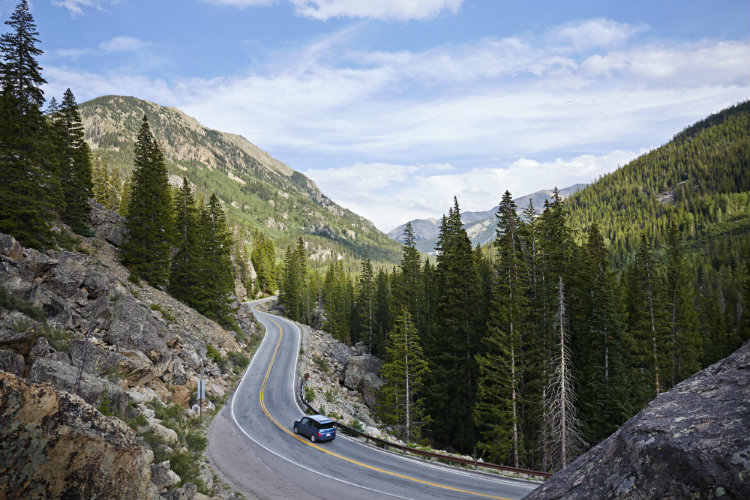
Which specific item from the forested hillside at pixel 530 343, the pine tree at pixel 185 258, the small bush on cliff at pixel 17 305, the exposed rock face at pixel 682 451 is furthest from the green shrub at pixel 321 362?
the exposed rock face at pixel 682 451

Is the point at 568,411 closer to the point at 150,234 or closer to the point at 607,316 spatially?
the point at 607,316

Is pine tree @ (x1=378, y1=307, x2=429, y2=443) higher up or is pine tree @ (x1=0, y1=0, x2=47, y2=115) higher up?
pine tree @ (x1=0, y1=0, x2=47, y2=115)

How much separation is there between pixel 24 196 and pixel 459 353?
35.9 meters

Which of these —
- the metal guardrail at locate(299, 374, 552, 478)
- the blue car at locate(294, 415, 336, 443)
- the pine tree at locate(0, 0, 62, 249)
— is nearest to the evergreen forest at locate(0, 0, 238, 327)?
the pine tree at locate(0, 0, 62, 249)

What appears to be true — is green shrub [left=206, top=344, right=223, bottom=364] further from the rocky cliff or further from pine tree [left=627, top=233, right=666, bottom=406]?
pine tree [left=627, top=233, right=666, bottom=406]

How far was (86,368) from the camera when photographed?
1587cm

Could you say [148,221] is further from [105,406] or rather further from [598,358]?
[598,358]

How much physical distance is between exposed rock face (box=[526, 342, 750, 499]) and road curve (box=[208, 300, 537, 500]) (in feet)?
45.4

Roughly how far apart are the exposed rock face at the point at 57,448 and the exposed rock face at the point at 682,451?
687 centimetres

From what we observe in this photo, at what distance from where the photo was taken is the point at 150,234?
3734 centimetres

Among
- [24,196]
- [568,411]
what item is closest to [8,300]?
[24,196]

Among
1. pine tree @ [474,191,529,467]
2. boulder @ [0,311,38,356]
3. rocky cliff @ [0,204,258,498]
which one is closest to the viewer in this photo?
rocky cliff @ [0,204,258,498]

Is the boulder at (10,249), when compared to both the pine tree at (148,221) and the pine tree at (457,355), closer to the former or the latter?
the pine tree at (148,221)

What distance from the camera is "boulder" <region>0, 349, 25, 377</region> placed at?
1109 cm
